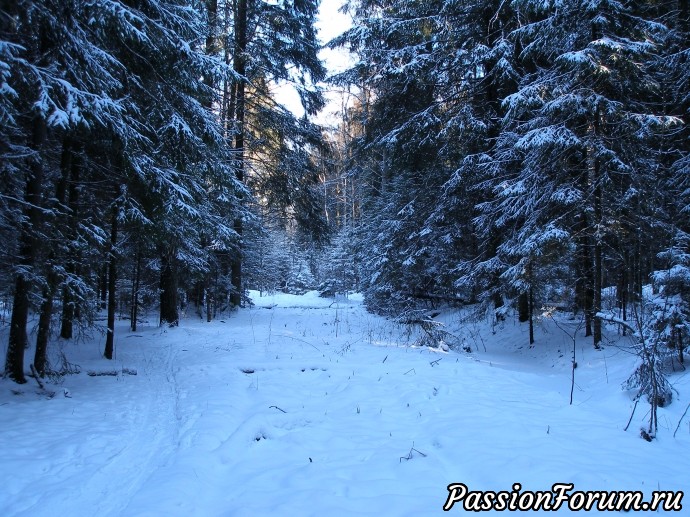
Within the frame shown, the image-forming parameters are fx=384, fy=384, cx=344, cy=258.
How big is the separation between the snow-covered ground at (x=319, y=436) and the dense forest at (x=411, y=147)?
1.27m

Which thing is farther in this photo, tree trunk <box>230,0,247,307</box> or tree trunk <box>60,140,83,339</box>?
tree trunk <box>230,0,247,307</box>

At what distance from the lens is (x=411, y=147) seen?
12.3 meters

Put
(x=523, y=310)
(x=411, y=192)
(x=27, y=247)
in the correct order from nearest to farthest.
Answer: (x=27, y=247) → (x=523, y=310) → (x=411, y=192)

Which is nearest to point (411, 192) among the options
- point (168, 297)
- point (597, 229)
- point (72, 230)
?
point (597, 229)

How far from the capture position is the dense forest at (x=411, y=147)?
592 centimetres

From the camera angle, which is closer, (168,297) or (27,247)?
(27,247)

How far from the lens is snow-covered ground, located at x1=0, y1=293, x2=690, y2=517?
129 inches

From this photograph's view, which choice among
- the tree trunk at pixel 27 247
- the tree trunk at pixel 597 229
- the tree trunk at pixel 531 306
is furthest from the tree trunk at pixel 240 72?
the tree trunk at pixel 597 229

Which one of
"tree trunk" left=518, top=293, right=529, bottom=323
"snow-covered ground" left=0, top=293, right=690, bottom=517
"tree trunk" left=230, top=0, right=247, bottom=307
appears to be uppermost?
"tree trunk" left=230, top=0, right=247, bottom=307

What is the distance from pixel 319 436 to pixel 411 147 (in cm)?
986

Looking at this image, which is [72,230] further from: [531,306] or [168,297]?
[531,306]

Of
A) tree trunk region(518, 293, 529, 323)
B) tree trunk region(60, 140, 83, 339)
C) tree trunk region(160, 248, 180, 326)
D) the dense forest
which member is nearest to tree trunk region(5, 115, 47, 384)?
the dense forest

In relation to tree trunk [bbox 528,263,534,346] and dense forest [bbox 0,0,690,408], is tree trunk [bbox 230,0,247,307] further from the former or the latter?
tree trunk [bbox 528,263,534,346]

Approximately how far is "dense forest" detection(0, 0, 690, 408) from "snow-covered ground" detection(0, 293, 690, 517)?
4.16ft
